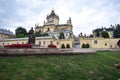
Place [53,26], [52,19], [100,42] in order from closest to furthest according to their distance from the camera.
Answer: [100,42]
[53,26]
[52,19]

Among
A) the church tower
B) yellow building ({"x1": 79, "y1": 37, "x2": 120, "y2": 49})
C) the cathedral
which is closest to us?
yellow building ({"x1": 79, "y1": 37, "x2": 120, "y2": 49})

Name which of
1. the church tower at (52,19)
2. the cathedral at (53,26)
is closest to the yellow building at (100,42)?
the cathedral at (53,26)

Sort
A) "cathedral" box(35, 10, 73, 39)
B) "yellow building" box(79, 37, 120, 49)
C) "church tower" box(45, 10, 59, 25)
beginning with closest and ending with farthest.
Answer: "yellow building" box(79, 37, 120, 49) → "cathedral" box(35, 10, 73, 39) → "church tower" box(45, 10, 59, 25)

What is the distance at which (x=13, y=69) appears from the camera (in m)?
11.4

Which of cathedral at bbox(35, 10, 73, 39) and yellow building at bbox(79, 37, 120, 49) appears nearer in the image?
yellow building at bbox(79, 37, 120, 49)

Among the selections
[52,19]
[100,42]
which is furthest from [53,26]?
[100,42]

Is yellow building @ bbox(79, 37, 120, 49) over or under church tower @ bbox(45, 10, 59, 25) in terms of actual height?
under

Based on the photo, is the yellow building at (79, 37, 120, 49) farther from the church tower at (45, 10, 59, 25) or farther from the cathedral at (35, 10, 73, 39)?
the church tower at (45, 10, 59, 25)

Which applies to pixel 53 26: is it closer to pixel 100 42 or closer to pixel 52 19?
pixel 52 19

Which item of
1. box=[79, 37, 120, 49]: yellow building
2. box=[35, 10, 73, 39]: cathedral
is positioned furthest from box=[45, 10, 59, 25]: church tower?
box=[79, 37, 120, 49]: yellow building

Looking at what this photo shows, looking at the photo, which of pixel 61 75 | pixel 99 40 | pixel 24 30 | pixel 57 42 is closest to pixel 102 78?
pixel 61 75

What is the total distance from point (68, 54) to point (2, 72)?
12.1 meters

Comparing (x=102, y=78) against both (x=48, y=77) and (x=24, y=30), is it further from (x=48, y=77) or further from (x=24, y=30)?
(x=24, y=30)

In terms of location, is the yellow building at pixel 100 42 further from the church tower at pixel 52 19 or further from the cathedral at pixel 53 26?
the church tower at pixel 52 19
